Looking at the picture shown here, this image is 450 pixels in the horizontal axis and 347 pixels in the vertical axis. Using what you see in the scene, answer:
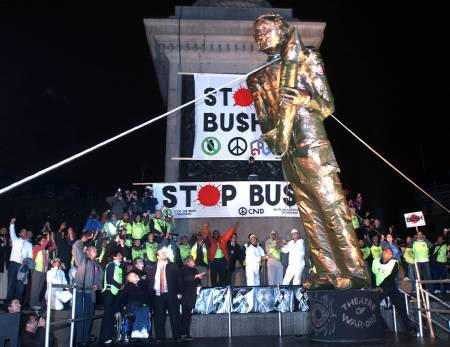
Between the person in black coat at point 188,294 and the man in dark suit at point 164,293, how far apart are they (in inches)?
6.1

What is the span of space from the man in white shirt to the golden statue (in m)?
8.35

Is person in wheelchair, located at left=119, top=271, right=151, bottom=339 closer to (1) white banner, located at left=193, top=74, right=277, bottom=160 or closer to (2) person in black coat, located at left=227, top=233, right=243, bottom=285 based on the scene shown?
(2) person in black coat, located at left=227, top=233, right=243, bottom=285

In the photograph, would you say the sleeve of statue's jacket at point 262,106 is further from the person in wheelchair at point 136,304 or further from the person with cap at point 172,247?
the person with cap at point 172,247

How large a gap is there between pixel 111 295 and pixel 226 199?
265 inches

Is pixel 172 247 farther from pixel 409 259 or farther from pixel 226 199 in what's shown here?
pixel 409 259

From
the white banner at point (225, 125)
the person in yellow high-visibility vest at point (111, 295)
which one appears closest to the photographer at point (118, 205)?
the white banner at point (225, 125)

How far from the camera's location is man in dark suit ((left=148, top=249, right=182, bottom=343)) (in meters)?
10.5

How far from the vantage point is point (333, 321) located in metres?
7.18

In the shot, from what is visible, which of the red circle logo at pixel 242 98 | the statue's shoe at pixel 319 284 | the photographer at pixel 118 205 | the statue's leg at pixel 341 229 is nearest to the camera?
the statue's leg at pixel 341 229

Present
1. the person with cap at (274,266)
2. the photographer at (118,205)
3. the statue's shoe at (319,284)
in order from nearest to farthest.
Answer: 1. the statue's shoe at (319,284)
2. the person with cap at (274,266)
3. the photographer at (118,205)

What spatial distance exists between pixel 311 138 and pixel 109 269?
236 inches

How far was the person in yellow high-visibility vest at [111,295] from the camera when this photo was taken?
1013cm

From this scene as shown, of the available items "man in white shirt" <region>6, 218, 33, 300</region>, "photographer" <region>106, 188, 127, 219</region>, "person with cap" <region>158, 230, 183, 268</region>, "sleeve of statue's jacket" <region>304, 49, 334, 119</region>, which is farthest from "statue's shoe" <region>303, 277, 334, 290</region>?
"photographer" <region>106, 188, 127, 219</region>

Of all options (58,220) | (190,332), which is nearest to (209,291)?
(190,332)
